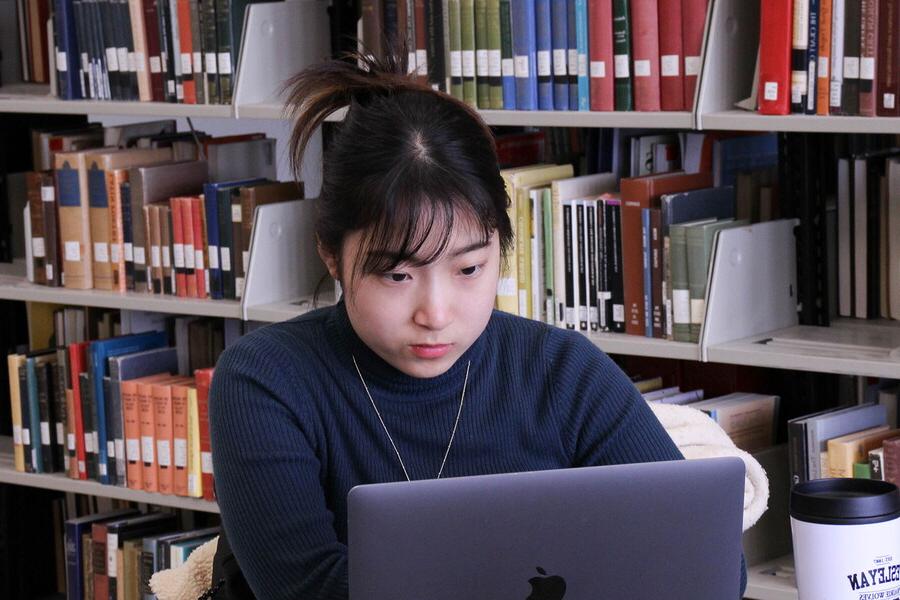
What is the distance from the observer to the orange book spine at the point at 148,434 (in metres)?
2.85

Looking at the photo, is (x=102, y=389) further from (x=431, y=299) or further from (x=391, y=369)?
(x=431, y=299)

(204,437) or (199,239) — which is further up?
(199,239)

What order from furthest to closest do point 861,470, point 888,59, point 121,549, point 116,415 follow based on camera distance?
point 121,549
point 116,415
point 861,470
point 888,59

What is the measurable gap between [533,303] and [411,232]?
45.7 inches

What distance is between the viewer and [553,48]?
2.33 m

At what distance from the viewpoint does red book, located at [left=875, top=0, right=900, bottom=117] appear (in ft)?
6.57

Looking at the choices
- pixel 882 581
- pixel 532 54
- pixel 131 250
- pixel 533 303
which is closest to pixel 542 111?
pixel 532 54

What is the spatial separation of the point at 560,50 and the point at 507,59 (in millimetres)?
101

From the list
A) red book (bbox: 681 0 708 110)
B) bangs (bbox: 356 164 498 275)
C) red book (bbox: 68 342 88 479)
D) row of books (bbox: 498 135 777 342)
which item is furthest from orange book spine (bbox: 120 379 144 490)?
bangs (bbox: 356 164 498 275)

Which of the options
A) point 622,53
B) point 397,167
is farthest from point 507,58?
point 397,167

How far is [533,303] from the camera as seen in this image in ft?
7.98

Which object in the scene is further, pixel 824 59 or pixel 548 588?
pixel 824 59

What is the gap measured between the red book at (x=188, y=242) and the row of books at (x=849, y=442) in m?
1.22

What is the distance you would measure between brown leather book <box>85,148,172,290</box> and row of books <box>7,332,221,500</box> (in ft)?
0.50
